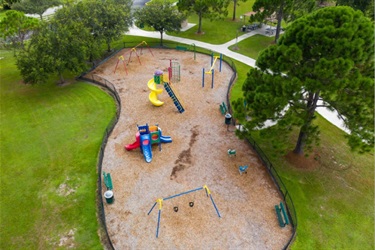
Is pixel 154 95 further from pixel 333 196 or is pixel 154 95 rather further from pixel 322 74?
pixel 333 196

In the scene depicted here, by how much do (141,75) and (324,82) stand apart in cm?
2175

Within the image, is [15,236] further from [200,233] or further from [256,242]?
[256,242]

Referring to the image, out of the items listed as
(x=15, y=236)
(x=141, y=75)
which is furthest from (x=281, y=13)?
(x=15, y=236)

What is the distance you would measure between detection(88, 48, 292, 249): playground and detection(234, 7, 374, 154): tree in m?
4.04

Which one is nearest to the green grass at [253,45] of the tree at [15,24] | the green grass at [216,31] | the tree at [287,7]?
the green grass at [216,31]

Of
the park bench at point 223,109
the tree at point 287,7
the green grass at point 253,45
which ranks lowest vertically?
the park bench at point 223,109

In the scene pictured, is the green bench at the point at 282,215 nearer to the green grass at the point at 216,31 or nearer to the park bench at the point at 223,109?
the park bench at the point at 223,109

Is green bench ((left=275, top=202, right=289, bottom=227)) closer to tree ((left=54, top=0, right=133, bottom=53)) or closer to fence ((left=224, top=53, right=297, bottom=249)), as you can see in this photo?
fence ((left=224, top=53, right=297, bottom=249))

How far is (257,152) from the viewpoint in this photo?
22312 millimetres

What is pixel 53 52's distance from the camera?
98.3 ft

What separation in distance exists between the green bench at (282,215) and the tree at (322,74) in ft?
13.3

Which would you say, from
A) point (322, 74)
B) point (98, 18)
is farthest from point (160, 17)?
point (322, 74)

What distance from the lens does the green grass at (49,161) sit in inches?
687

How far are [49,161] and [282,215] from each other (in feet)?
55.2
